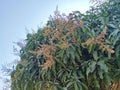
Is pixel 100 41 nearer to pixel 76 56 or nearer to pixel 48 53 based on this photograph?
pixel 76 56

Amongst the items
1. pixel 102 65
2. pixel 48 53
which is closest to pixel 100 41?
pixel 102 65

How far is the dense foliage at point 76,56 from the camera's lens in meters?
2.51

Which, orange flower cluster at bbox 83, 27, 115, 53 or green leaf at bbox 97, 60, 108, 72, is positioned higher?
orange flower cluster at bbox 83, 27, 115, 53

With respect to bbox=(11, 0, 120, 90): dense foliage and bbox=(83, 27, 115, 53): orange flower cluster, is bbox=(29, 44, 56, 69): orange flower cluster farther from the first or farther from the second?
bbox=(83, 27, 115, 53): orange flower cluster

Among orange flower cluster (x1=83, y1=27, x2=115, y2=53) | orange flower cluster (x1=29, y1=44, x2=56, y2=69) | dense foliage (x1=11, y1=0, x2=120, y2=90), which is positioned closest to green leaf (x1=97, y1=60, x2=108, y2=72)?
dense foliage (x1=11, y1=0, x2=120, y2=90)

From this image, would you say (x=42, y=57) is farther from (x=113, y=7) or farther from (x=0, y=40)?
(x=0, y=40)

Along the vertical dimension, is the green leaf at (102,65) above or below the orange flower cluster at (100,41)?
below

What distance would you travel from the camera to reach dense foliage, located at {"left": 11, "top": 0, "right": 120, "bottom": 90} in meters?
2.51

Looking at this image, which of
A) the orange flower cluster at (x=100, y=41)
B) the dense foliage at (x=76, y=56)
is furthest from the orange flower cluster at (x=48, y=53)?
the orange flower cluster at (x=100, y=41)

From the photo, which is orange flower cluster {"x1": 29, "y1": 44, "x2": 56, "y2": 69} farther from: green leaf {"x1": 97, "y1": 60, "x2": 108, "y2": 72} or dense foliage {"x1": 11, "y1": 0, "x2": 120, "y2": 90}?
green leaf {"x1": 97, "y1": 60, "x2": 108, "y2": 72}

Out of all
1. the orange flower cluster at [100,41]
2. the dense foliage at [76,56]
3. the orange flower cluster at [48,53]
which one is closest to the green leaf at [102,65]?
the dense foliage at [76,56]

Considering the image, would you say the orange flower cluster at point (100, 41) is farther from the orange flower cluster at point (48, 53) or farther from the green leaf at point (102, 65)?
the orange flower cluster at point (48, 53)

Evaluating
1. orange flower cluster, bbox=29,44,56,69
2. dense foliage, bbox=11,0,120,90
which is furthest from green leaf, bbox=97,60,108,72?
orange flower cluster, bbox=29,44,56,69

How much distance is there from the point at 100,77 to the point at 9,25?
2.46 metres
